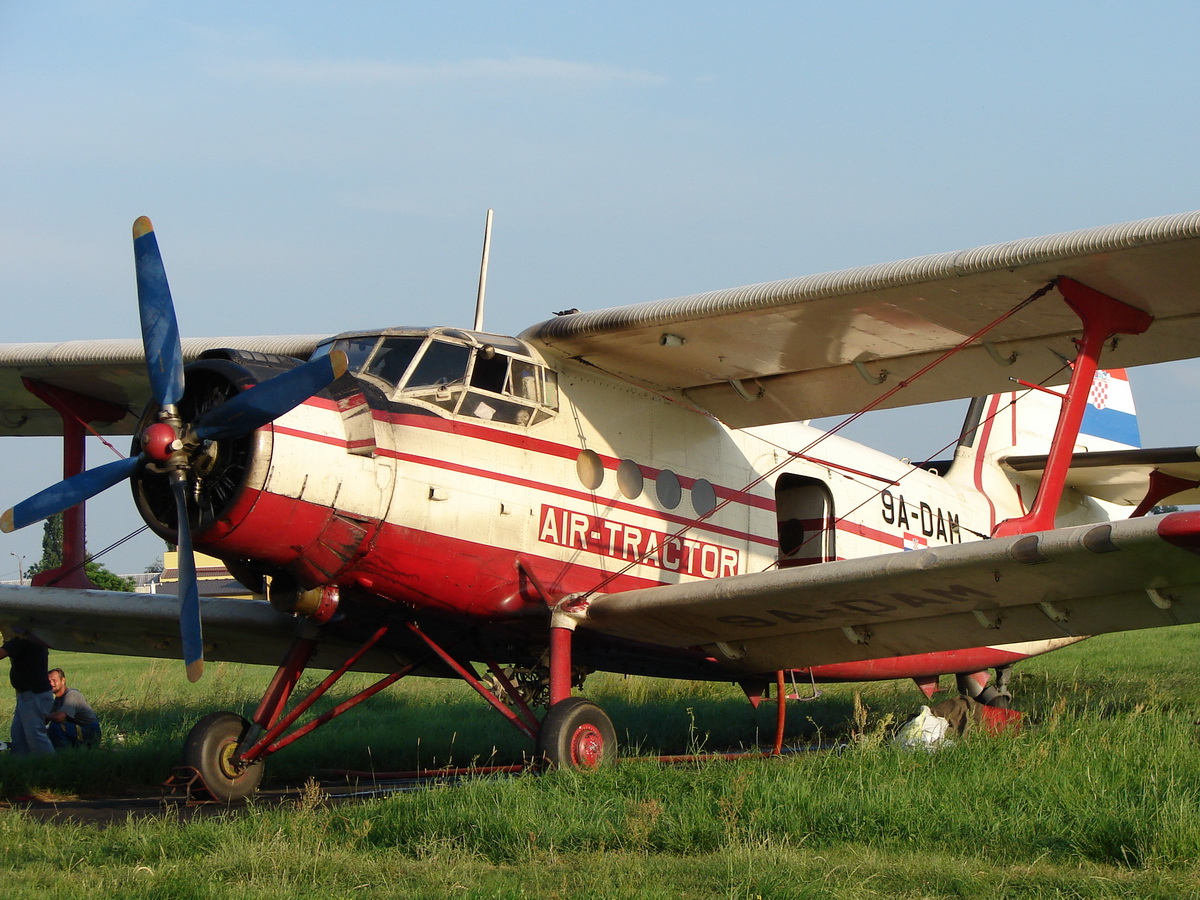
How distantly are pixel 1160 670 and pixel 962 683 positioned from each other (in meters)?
5.71

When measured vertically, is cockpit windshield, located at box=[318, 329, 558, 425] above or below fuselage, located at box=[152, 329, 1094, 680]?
above

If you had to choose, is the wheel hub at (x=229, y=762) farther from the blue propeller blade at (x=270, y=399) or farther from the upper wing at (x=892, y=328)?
the upper wing at (x=892, y=328)

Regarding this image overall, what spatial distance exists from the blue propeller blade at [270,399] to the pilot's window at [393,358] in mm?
1219

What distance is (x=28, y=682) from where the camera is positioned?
1157 centimetres

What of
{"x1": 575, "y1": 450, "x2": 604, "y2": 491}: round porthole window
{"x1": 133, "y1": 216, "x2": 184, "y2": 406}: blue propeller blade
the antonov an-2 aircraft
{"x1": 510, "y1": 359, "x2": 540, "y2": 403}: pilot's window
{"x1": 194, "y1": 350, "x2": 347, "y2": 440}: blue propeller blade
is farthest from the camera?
{"x1": 575, "y1": 450, "x2": 604, "y2": 491}: round porthole window

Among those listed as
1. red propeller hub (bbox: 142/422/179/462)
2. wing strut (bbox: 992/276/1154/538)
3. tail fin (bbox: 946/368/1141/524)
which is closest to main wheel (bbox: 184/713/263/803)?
red propeller hub (bbox: 142/422/179/462)

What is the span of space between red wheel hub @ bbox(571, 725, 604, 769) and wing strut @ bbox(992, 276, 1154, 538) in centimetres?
322

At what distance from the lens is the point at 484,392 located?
358 inches

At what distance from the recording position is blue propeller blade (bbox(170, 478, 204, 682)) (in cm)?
776

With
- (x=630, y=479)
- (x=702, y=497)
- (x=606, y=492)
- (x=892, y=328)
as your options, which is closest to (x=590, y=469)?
(x=606, y=492)

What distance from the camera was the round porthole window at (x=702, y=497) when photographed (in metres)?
10.6

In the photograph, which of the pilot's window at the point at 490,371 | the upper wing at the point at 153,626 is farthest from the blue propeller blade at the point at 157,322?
the upper wing at the point at 153,626

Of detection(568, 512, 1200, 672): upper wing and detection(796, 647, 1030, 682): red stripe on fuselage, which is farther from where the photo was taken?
detection(796, 647, 1030, 682): red stripe on fuselage

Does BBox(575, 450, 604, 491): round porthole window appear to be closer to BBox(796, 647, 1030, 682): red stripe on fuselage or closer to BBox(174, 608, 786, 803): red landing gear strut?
BBox(174, 608, 786, 803): red landing gear strut
